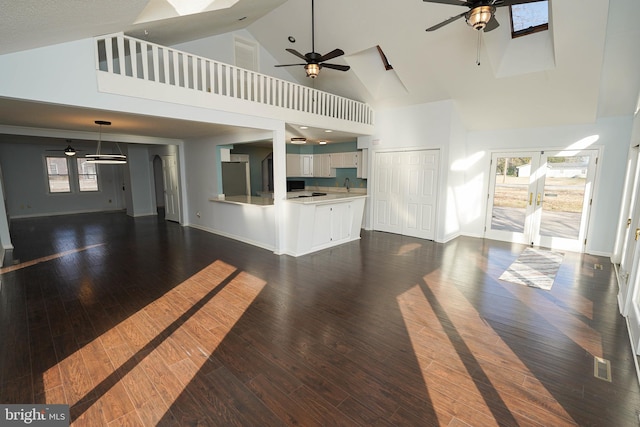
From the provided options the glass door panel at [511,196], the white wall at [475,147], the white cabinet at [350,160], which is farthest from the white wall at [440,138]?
the white cabinet at [350,160]

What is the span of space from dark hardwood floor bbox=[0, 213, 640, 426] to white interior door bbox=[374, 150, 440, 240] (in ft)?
6.16

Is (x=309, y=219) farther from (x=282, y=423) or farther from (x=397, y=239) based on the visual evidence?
(x=282, y=423)

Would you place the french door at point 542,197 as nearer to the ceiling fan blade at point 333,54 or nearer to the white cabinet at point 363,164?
the white cabinet at point 363,164

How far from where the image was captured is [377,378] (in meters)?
2.17

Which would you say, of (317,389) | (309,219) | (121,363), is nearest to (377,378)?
(317,389)

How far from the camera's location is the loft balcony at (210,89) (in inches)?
136

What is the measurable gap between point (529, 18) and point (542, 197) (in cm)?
344

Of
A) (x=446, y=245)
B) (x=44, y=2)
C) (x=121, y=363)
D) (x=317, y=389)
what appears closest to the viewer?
A: (x=44, y=2)

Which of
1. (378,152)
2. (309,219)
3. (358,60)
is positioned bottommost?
(309,219)

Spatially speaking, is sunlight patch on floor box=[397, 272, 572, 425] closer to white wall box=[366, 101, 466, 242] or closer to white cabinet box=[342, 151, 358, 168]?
white wall box=[366, 101, 466, 242]

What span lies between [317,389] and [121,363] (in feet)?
5.33

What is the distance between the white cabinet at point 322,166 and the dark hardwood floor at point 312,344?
14.5 ft

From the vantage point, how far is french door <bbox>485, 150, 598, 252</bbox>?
5613 millimetres

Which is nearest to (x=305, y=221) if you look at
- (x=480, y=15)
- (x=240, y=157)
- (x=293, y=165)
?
(x=480, y=15)
